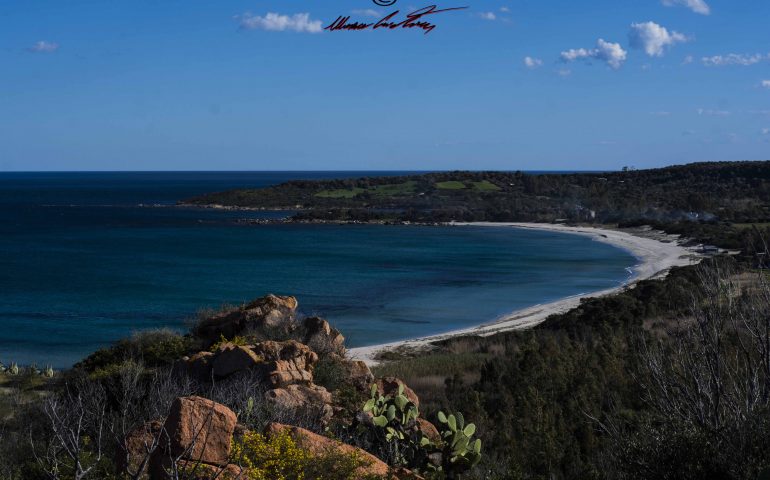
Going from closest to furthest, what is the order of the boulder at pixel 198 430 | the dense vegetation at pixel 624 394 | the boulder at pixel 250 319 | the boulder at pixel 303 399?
the boulder at pixel 198 430
the dense vegetation at pixel 624 394
the boulder at pixel 303 399
the boulder at pixel 250 319

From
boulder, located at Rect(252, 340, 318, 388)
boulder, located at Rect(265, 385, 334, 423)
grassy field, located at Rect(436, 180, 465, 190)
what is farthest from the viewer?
grassy field, located at Rect(436, 180, 465, 190)

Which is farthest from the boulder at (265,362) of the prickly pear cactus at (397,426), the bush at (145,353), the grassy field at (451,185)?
the grassy field at (451,185)

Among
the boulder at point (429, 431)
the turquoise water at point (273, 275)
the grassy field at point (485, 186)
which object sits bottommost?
the turquoise water at point (273, 275)

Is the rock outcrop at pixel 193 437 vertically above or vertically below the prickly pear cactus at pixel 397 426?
above

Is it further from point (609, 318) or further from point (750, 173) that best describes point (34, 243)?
point (750, 173)

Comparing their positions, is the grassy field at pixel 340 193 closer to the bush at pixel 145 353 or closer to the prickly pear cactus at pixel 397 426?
the bush at pixel 145 353

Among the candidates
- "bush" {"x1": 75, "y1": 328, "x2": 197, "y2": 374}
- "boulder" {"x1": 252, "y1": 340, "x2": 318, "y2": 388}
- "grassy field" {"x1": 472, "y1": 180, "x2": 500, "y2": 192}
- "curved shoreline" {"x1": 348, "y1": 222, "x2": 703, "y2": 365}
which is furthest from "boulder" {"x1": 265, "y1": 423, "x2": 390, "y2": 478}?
"grassy field" {"x1": 472, "y1": 180, "x2": 500, "y2": 192}

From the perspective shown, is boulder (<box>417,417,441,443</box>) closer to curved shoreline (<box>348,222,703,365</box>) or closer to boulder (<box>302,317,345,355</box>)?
boulder (<box>302,317,345,355</box>)
